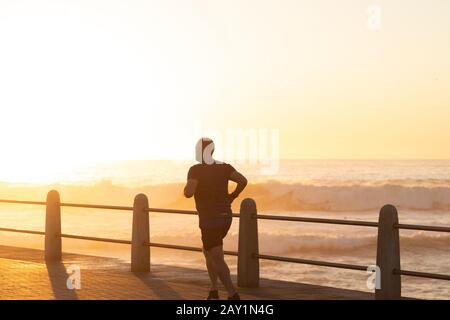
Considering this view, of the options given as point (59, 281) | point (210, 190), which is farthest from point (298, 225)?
point (210, 190)

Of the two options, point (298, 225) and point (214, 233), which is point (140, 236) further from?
point (298, 225)

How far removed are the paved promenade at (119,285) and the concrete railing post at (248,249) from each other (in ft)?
0.76

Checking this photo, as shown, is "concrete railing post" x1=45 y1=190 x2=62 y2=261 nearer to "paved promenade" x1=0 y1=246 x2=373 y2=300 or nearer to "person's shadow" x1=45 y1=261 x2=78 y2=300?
"person's shadow" x1=45 y1=261 x2=78 y2=300

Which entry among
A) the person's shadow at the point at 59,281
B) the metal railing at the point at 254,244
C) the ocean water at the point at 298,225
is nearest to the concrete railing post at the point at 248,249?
the metal railing at the point at 254,244

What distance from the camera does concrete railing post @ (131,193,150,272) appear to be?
1458cm

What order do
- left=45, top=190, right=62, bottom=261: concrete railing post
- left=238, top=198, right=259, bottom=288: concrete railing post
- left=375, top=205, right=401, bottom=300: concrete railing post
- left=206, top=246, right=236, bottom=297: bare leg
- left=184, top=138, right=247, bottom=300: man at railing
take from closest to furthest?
left=184, top=138, right=247, bottom=300: man at railing, left=206, top=246, right=236, bottom=297: bare leg, left=375, top=205, right=401, bottom=300: concrete railing post, left=238, top=198, right=259, bottom=288: concrete railing post, left=45, top=190, right=62, bottom=261: concrete railing post

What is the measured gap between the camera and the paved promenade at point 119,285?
1181cm

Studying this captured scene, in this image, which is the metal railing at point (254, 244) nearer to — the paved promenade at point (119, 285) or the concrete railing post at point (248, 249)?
the concrete railing post at point (248, 249)

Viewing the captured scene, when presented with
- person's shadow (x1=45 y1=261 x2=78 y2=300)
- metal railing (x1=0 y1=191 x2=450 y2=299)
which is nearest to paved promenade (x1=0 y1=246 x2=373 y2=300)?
person's shadow (x1=45 y1=261 x2=78 y2=300)

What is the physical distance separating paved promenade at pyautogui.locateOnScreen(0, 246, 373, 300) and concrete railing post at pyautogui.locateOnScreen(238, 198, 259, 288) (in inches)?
9.2

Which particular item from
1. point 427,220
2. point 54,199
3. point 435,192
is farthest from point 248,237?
point 435,192

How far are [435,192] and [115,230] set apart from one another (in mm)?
35129
